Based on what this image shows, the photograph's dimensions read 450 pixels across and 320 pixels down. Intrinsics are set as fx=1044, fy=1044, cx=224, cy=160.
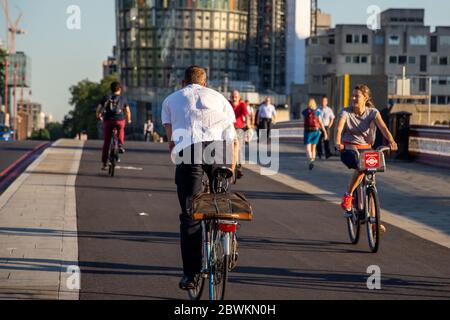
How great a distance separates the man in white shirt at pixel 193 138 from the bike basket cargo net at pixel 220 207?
0.35 m

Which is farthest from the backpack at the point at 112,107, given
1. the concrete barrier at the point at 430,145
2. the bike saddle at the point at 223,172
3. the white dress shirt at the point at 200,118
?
the bike saddle at the point at 223,172

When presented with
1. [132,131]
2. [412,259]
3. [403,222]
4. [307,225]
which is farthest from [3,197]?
[132,131]

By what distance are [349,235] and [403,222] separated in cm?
229

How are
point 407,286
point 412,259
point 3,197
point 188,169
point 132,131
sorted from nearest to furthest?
point 188,169, point 407,286, point 412,259, point 3,197, point 132,131

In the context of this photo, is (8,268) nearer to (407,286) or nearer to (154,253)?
(154,253)

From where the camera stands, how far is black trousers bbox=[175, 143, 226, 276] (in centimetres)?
783

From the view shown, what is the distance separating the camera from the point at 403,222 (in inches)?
535

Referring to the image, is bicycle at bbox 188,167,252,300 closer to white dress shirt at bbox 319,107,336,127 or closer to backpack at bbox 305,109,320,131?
backpack at bbox 305,109,320,131

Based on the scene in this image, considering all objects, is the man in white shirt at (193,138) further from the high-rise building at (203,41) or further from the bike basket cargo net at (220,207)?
the high-rise building at (203,41)

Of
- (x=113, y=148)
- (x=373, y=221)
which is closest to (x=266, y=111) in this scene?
(x=113, y=148)

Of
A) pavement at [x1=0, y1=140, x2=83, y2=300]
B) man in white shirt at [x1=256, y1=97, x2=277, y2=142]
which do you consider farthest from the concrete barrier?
pavement at [x1=0, y1=140, x2=83, y2=300]

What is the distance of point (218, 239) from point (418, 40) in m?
136

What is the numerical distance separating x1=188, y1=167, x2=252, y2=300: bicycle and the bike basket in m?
3.61

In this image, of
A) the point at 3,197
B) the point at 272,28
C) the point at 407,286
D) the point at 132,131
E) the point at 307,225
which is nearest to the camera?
the point at 407,286
